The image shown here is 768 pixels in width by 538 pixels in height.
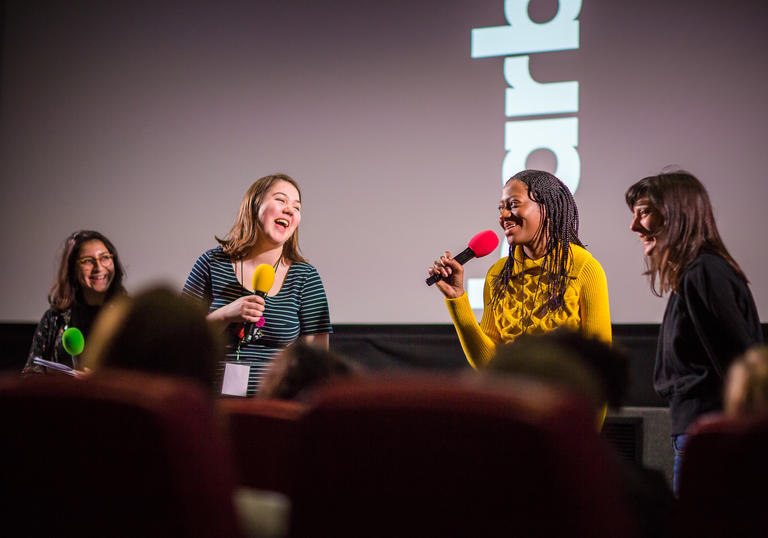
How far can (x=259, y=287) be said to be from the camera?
2.44 meters

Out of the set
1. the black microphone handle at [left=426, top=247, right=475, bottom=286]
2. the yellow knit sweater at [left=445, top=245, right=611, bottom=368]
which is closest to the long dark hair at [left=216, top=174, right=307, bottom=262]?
the black microphone handle at [left=426, top=247, right=475, bottom=286]

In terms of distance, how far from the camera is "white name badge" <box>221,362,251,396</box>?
95.0 inches

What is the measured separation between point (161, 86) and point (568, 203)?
341 centimetres

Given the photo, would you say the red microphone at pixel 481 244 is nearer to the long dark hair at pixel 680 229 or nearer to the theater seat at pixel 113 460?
the long dark hair at pixel 680 229

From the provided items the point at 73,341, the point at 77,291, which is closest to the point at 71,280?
the point at 77,291

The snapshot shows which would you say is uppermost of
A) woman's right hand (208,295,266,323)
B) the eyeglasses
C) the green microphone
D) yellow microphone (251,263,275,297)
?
the eyeglasses

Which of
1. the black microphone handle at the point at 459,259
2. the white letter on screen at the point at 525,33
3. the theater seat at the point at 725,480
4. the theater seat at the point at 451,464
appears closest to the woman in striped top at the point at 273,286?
the black microphone handle at the point at 459,259

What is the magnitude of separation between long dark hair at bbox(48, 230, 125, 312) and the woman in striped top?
1.18 metres

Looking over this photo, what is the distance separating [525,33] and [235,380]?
2746 mm

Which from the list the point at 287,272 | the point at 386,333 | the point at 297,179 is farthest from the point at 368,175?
the point at 287,272

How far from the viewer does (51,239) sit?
501 cm

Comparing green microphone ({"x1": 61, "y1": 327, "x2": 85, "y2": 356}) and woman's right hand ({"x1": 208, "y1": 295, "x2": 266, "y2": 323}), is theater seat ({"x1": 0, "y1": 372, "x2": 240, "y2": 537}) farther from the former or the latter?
green microphone ({"x1": 61, "y1": 327, "x2": 85, "y2": 356})

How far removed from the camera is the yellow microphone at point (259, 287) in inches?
96.2

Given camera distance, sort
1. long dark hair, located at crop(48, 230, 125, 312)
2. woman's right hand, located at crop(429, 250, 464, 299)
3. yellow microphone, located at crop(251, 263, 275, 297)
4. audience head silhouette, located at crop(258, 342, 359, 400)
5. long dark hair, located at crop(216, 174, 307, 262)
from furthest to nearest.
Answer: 1. long dark hair, located at crop(48, 230, 125, 312)
2. long dark hair, located at crop(216, 174, 307, 262)
3. yellow microphone, located at crop(251, 263, 275, 297)
4. woman's right hand, located at crop(429, 250, 464, 299)
5. audience head silhouette, located at crop(258, 342, 359, 400)
